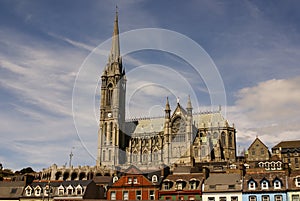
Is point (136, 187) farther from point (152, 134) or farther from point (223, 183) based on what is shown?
point (152, 134)

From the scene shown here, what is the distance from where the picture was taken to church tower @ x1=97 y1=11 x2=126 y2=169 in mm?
170250

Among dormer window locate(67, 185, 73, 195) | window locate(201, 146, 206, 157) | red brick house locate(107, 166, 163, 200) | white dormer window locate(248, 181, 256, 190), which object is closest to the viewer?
white dormer window locate(248, 181, 256, 190)

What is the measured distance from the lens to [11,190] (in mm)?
83500

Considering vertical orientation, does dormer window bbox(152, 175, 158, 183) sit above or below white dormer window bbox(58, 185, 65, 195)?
above

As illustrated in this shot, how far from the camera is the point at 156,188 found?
7200cm

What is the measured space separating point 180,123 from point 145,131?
77.9 ft

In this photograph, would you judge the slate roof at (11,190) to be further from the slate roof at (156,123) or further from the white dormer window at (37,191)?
the slate roof at (156,123)

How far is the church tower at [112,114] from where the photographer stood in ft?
559

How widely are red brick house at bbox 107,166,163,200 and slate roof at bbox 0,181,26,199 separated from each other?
67.6 ft

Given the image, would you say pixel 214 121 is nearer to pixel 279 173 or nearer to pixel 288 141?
pixel 288 141

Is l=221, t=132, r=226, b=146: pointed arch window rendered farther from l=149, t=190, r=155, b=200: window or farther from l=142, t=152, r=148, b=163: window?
l=149, t=190, r=155, b=200: window

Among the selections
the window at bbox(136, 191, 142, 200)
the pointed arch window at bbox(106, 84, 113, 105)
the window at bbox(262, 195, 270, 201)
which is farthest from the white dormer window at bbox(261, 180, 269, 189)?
the pointed arch window at bbox(106, 84, 113, 105)

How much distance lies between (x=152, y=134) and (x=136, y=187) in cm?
9645

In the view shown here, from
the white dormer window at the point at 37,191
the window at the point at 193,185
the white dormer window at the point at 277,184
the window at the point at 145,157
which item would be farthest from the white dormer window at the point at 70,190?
the window at the point at 145,157
